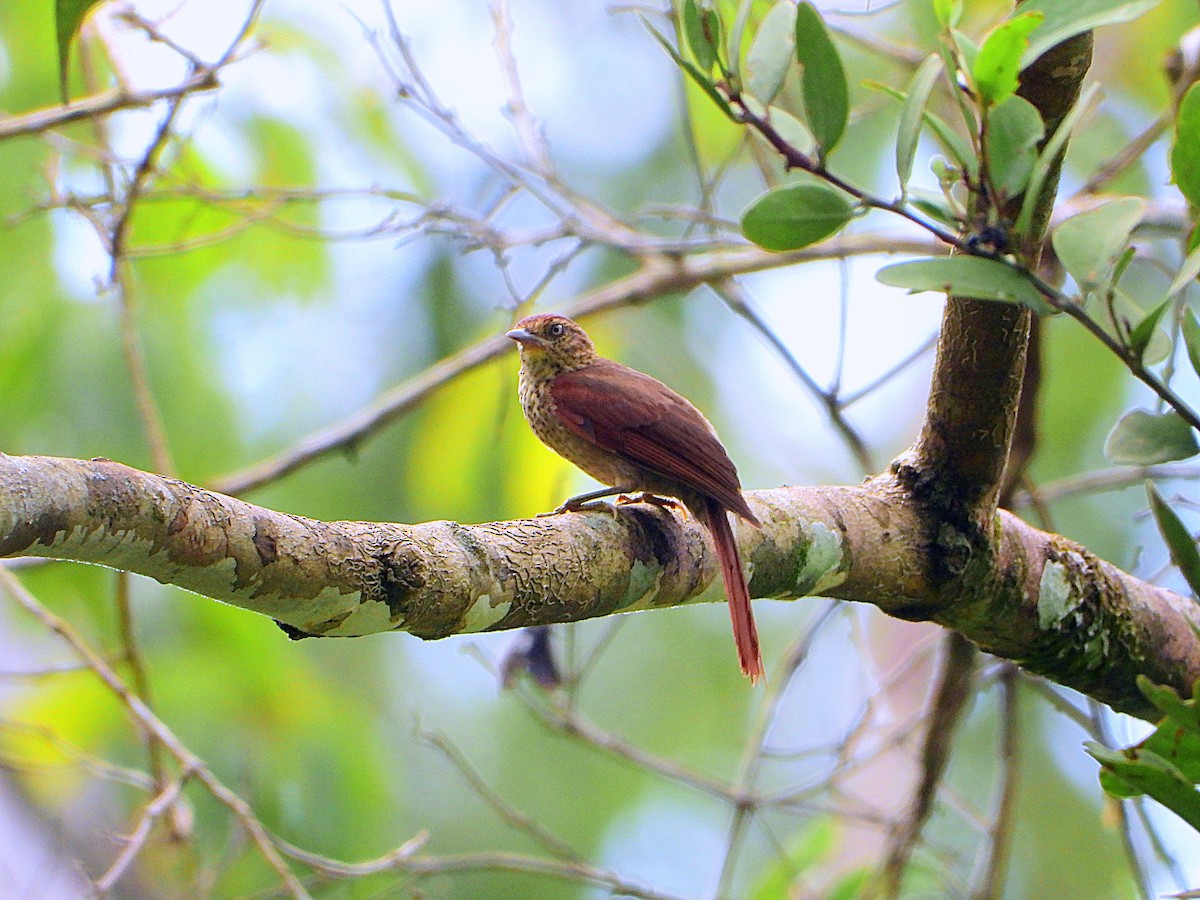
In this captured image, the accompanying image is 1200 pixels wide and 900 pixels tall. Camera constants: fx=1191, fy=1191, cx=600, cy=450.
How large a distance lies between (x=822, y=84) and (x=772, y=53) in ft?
0.72

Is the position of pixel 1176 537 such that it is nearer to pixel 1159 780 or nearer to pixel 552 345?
pixel 1159 780

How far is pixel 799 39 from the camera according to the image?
1748mm

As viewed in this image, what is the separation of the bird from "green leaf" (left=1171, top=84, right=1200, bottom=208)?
100cm

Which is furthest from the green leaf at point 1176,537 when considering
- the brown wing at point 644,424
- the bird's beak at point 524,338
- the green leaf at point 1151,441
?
the bird's beak at point 524,338

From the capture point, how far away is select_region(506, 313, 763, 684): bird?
2.49 meters

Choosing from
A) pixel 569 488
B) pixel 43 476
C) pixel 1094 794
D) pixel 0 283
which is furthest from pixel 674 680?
pixel 43 476

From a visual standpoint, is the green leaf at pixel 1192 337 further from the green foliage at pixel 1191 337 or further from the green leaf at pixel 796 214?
the green leaf at pixel 796 214

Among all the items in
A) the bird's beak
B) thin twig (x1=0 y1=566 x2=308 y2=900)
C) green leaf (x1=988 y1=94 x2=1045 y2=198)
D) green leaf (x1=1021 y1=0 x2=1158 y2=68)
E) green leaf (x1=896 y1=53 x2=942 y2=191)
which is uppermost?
the bird's beak

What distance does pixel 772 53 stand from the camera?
1956 mm

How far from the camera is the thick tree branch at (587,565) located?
4.88ft

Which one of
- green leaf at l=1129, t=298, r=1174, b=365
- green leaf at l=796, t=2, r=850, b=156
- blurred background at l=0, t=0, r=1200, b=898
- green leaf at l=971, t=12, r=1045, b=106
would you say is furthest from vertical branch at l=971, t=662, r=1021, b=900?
green leaf at l=971, t=12, r=1045, b=106

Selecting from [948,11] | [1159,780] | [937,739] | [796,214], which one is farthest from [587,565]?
[937,739]

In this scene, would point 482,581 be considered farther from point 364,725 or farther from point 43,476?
point 364,725

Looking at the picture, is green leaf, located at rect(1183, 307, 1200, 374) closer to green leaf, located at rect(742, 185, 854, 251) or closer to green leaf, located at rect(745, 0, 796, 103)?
green leaf, located at rect(742, 185, 854, 251)
